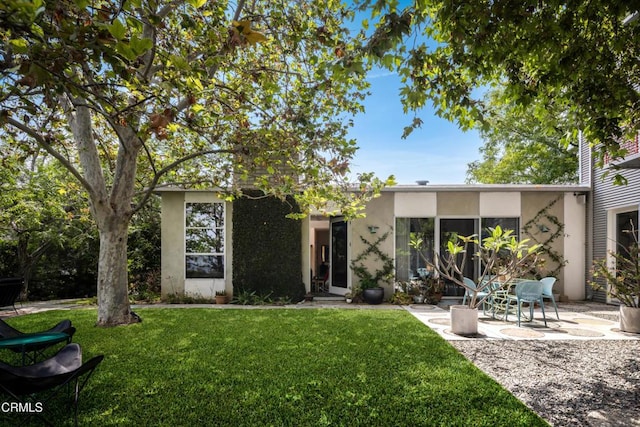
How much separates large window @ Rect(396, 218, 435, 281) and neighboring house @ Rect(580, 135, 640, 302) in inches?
180

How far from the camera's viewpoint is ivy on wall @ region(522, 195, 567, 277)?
35.7 feet

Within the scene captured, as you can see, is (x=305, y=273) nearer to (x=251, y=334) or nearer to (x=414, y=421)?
(x=251, y=334)

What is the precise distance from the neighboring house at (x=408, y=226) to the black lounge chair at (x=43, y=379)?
7050mm

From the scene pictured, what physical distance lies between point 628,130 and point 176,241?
35.9ft

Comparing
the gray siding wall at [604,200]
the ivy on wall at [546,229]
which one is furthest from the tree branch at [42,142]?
the gray siding wall at [604,200]

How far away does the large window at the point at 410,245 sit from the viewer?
1111 cm

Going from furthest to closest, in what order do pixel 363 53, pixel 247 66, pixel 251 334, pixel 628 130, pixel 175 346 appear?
pixel 247 66
pixel 251 334
pixel 175 346
pixel 628 130
pixel 363 53

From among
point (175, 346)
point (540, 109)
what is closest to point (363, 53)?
point (540, 109)

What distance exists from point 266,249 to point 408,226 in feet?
14.9

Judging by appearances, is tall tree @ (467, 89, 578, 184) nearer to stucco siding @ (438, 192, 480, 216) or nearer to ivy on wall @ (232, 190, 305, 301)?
stucco siding @ (438, 192, 480, 216)

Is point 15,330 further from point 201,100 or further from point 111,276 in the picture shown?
point 201,100

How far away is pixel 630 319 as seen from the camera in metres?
6.84

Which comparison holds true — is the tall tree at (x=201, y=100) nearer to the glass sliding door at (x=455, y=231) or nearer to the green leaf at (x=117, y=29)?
the green leaf at (x=117, y=29)

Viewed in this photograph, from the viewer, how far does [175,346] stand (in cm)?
576
